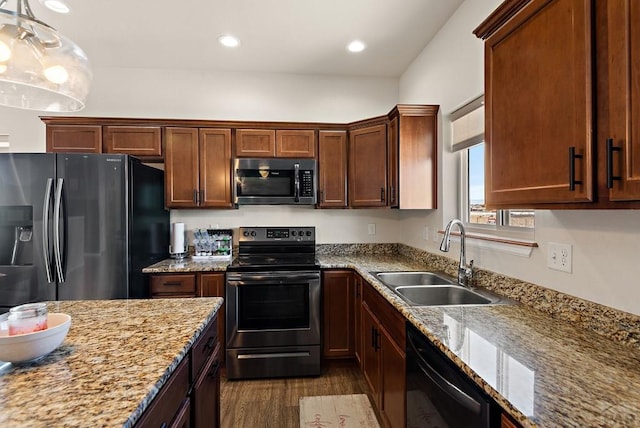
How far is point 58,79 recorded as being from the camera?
4.00 ft

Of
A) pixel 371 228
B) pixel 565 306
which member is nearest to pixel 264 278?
pixel 371 228

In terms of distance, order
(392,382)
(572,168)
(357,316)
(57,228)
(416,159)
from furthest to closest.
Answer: (357,316), (416,159), (57,228), (392,382), (572,168)

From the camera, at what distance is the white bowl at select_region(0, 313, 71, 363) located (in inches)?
32.9

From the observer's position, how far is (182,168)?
113 inches

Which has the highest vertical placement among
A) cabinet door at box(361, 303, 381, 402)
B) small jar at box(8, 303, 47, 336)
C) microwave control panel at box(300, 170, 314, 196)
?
microwave control panel at box(300, 170, 314, 196)

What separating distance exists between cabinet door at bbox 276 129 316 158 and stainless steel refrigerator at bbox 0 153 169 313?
4.10 feet

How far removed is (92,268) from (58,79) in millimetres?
1593

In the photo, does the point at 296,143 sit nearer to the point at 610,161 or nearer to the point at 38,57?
the point at 38,57

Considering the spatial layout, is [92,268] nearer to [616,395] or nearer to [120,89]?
[120,89]

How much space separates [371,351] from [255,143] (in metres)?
2.05

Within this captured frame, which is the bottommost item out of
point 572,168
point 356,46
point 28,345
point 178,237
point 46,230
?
point 28,345

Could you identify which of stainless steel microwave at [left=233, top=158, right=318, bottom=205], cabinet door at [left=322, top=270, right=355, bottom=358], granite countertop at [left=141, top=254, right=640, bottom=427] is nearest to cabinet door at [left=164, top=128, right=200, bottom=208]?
stainless steel microwave at [left=233, top=158, right=318, bottom=205]

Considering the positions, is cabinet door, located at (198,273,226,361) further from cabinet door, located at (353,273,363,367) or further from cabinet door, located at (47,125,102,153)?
cabinet door, located at (47,125,102,153)

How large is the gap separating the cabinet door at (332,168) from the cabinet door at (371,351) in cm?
109
